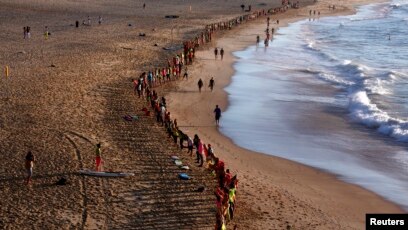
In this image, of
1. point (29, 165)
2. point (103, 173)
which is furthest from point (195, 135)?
point (29, 165)

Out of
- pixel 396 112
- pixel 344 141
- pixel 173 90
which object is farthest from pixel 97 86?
pixel 396 112

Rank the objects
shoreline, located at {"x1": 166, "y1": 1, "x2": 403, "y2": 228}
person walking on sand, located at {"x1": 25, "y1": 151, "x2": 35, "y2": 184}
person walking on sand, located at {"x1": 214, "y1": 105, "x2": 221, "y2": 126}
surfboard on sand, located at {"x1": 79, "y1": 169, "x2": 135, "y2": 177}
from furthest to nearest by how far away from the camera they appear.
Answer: person walking on sand, located at {"x1": 214, "y1": 105, "x2": 221, "y2": 126} → surfboard on sand, located at {"x1": 79, "y1": 169, "x2": 135, "y2": 177} → shoreline, located at {"x1": 166, "y1": 1, "x2": 403, "y2": 228} → person walking on sand, located at {"x1": 25, "y1": 151, "x2": 35, "y2": 184}

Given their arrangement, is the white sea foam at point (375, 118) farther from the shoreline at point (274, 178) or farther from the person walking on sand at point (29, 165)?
the person walking on sand at point (29, 165)

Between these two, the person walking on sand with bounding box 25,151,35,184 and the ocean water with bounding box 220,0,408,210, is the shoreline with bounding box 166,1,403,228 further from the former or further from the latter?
the person walking on sand with bounding box 25,151,35,184

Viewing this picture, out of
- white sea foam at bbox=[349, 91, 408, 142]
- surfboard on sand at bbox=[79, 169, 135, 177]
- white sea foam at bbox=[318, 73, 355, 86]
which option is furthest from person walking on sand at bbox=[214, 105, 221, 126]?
white sea foam at bbox=[318, 73, 355, 86]

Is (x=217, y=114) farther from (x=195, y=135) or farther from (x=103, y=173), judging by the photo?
(x=103, y=173)

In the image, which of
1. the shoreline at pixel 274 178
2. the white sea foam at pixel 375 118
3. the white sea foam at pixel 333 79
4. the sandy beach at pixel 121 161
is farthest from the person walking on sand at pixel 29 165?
the white sea foam at pixel 333 79
